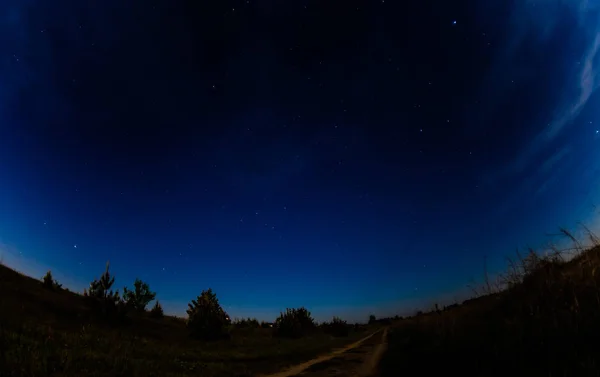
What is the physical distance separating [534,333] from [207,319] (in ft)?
65.7

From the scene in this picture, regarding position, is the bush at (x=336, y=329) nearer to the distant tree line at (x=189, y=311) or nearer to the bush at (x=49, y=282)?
the distant tree line at (x=189, y=311)

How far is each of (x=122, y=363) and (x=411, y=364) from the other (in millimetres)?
7995

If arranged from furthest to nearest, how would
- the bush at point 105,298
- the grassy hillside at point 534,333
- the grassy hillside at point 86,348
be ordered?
the bush at point 105,298 → the grassy hillside at point 86,348 → the grassy hillside at point 534,333

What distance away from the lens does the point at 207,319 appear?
69.8 feet

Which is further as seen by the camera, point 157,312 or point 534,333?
point 157,312

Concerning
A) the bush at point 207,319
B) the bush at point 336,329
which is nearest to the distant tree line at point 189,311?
the bush at point 207,319

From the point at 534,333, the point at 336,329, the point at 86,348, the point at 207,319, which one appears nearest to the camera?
the point at 534,333

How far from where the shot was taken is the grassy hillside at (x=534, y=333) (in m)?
4.57

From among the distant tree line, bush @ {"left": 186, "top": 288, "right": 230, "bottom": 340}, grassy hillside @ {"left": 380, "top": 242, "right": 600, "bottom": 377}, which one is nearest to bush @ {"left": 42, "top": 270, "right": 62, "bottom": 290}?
the distant tree line

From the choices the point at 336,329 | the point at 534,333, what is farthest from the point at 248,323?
the point at 534,333

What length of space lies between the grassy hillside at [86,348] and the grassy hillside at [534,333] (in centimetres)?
677

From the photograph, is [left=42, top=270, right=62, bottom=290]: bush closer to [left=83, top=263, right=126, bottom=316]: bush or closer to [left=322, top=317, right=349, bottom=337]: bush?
[left=83, top=263, right=126, bottom=316]: bush

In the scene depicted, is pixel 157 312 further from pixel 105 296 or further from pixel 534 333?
pixel 534 333

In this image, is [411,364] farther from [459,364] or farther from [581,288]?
[581,288]
